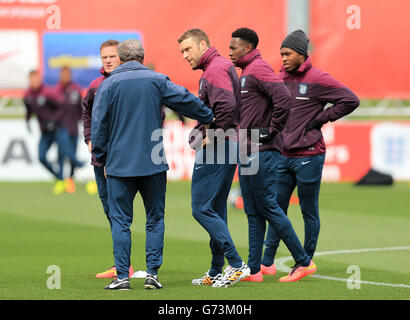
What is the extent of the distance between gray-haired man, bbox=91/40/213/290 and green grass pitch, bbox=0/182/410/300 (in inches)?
21.1

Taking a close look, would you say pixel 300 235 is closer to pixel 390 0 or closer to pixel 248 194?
pixel 248 194

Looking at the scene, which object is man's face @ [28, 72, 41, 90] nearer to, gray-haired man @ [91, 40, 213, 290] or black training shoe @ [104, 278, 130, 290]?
gray-haired man @ [91, 40, 213, 290]

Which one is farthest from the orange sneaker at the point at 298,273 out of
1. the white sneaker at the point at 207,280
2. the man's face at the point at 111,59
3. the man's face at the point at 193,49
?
the man's face at the point at 111,59

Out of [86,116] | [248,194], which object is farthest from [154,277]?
[86,116]

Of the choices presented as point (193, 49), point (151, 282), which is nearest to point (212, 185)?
point (151, 282)

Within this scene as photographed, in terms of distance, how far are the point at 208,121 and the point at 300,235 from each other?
187 inches

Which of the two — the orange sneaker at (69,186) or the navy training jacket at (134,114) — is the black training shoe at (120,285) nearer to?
the navy training jacket at (134,114)

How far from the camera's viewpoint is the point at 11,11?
80.3 ft

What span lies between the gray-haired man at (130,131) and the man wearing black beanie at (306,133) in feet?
4.96

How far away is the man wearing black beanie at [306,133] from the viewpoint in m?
9.55

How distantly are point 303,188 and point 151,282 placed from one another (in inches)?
76.8

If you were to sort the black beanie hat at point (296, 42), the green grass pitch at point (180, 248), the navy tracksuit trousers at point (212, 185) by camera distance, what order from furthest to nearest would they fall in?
the black beanie hat at point (296, 42) → the navy tracksuit trousers at point (212, 185) → the green grass pitch at point (180, 248)
